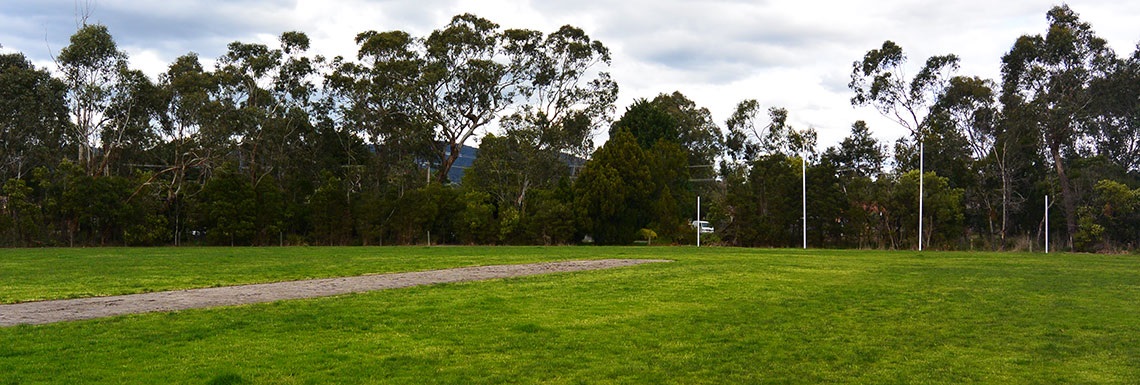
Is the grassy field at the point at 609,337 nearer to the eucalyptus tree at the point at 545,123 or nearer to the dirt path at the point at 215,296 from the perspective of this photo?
the dirt path at the point at 215,296

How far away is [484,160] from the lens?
42375mm

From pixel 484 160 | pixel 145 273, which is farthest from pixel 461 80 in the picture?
pixel 145 273

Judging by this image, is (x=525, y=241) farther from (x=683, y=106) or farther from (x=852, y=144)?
(x=683, y=106)

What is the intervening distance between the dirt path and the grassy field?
75 centimetres

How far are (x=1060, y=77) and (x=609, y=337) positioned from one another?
38.6 metres

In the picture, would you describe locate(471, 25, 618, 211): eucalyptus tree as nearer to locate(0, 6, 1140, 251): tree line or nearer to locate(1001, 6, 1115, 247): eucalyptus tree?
locate(0, 6, 1140, 251): tree line

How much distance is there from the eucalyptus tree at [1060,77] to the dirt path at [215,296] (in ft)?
104

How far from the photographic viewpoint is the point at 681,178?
4312 cm

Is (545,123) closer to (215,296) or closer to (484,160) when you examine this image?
(484,160)

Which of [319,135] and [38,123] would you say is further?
[319,135]

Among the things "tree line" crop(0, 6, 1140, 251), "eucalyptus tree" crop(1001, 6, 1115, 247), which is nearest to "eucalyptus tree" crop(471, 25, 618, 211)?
"tree line" crop(0, 6, 1140, 251)

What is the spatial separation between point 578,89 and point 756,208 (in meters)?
13.2

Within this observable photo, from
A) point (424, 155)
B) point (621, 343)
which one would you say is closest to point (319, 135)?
point (424, 155)

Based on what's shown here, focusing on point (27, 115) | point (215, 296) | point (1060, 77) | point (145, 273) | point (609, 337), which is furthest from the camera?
point (1060, 77)
